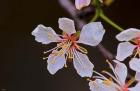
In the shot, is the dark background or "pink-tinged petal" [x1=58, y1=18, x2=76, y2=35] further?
the dark background

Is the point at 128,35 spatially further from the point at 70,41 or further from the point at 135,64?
the point at 70,41

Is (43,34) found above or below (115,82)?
above

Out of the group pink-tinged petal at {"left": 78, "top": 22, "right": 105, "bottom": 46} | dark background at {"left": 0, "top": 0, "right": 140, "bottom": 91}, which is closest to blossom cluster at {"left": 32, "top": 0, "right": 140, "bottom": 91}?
pink-tinged petal at {"left": 78, "top": 22, "right": 105, "bottom": 46}

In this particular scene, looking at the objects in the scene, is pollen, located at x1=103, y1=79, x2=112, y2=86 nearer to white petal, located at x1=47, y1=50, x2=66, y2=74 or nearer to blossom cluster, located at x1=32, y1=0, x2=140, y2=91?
blossom cluster, located at x1=32, y1=0, x2=140, y2=91

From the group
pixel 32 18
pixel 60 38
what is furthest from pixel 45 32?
pixel 32 18

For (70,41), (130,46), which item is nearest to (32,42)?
(70,41)

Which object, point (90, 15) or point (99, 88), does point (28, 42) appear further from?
point (99, 88)

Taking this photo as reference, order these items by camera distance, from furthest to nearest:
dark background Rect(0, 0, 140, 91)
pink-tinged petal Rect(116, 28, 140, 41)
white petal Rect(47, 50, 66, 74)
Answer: dark background Rect(0, 0, 140, 91), white petal Rect(47, 50, 66, 74), pink-tinged petal Rect(116, 28, 140, 41)

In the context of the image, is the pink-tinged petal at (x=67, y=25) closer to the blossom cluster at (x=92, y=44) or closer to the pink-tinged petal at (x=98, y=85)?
the blossom cluster at (x=92, y=44)
